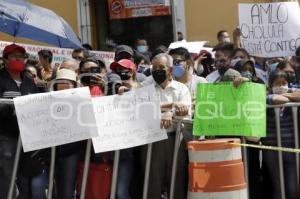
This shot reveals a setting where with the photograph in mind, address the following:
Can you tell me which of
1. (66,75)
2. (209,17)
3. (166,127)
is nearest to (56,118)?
(66,75)

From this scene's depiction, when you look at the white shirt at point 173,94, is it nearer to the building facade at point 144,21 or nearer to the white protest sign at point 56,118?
the white protest sign at point 56,118

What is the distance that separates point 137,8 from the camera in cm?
1702

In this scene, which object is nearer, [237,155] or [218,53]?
[237,155]

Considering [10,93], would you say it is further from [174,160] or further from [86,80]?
[174,160]

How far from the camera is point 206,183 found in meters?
6.47

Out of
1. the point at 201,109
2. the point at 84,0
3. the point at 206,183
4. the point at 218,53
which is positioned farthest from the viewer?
the point at 84,0

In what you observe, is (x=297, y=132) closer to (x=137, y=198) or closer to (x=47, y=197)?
(x=137, y=198)

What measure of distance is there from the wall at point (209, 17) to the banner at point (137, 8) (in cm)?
58

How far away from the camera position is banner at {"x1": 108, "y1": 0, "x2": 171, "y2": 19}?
656 inches

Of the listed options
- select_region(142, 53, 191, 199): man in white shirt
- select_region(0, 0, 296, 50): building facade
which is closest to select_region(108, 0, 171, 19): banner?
select_region(0, 0, 296, 50): building facade

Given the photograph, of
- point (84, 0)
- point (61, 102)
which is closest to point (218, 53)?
point (61, 102)

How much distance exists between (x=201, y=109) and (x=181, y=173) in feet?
2.34

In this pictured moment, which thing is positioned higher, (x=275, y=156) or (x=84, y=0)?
(x=84, y=0)

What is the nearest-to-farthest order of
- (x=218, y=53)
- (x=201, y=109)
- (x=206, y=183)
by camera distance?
(x=206, y=183) → (x=201, y=109) → (x=218, y=53)
